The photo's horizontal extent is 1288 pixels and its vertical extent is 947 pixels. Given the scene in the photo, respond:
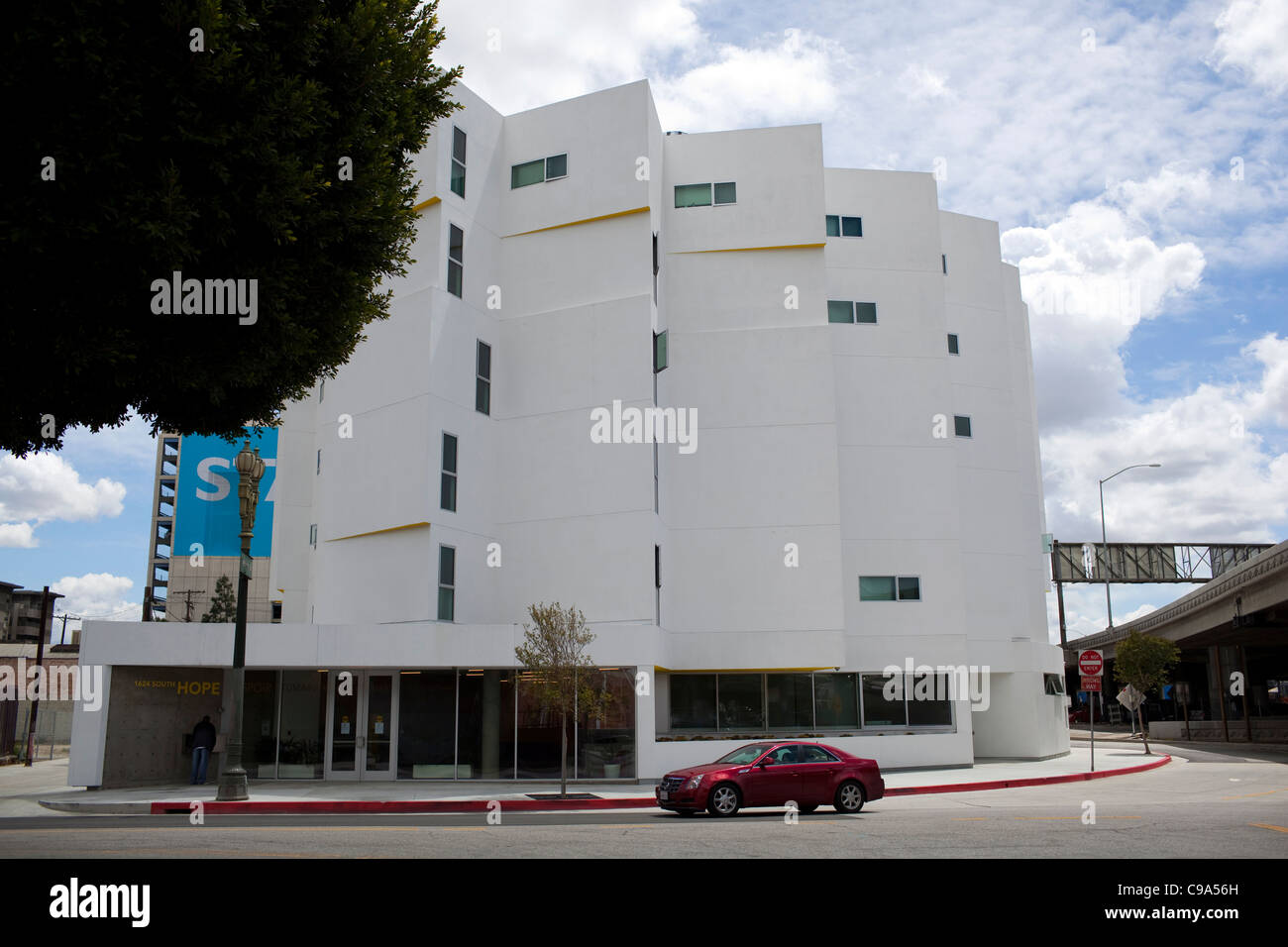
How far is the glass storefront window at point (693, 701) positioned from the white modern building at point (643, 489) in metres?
0.08

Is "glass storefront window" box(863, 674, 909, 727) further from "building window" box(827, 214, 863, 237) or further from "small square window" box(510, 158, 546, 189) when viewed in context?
"small square window" box(510, 158, 546, 189)

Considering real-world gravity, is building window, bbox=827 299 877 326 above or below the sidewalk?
above

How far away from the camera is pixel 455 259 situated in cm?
2939

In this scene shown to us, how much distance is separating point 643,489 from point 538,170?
34.5 ft

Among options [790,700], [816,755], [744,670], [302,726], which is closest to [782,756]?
[816,755]

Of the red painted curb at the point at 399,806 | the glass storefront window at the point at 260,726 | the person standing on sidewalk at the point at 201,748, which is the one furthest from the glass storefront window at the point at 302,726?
the red painted curb at the point at 399,806

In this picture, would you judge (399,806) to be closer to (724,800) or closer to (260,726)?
(724,800)

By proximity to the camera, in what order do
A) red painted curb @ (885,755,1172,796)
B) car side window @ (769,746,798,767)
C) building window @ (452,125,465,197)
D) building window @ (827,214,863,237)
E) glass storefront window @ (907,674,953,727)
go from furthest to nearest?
building window @ (827,214,863,237) → glass storefront window @ (907,674,953,727) → building window @ (452,125,465,197) → red painted curb @ (885,755,1172,796) → car side window @ (769,746,798,767)

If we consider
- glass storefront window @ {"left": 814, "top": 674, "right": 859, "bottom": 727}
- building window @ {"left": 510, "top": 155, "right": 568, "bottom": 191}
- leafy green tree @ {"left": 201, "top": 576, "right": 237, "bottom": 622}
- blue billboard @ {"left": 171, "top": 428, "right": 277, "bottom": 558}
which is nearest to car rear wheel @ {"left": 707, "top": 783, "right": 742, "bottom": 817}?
glass storefront window @ {"left": 814, "top": 674, "right": 859, "bottom": 727}

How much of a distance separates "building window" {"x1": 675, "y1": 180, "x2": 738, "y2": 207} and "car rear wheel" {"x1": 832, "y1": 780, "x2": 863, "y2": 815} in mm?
20107

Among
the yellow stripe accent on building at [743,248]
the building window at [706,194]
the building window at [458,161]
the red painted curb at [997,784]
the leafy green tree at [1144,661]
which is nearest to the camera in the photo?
the red painted curb at [997,784]

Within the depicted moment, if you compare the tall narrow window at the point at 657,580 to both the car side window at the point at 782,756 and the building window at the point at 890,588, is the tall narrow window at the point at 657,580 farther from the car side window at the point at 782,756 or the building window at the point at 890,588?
the car side window at the point at 782,756

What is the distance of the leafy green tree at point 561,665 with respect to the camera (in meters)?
23.5

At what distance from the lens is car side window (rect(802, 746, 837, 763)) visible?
19.0 m
